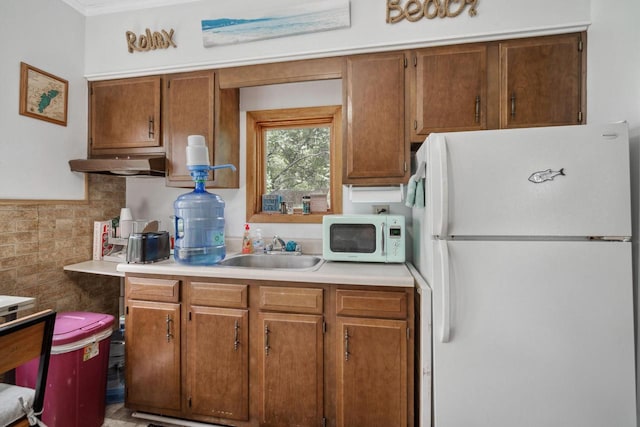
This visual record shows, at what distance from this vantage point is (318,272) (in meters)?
1.65

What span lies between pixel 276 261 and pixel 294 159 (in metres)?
0.83

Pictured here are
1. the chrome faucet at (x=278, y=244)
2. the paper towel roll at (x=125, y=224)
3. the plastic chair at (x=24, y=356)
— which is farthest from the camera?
the paper towel roll at (x=125, y=224)

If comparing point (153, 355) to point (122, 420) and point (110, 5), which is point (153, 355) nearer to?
point (122, 420)

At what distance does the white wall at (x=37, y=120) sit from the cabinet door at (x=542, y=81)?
2.90 meters

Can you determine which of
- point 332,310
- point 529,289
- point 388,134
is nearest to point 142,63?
point 388,134

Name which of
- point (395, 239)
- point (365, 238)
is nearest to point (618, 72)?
point (395, 239)

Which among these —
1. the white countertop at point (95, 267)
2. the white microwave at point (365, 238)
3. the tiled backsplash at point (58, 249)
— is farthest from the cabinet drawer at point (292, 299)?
the tiled backsplash at point (58, 249)

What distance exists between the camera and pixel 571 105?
1.66 metres

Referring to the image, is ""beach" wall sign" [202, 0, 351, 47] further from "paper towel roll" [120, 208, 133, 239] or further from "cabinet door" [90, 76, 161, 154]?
"paper towel roll" [120, 208, 133, 239]

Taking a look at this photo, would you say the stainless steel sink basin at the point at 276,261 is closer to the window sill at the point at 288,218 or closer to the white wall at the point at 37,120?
the window sill at the point at 288,218

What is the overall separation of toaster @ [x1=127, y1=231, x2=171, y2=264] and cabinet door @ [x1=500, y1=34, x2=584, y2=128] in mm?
2191

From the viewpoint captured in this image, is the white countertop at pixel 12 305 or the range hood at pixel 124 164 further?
the range hood at pixel 124 164

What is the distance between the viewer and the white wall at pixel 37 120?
72.6 inches

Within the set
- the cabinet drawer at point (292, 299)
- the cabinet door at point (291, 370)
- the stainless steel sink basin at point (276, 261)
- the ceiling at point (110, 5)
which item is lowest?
the cabinet door at point (291, 370)
